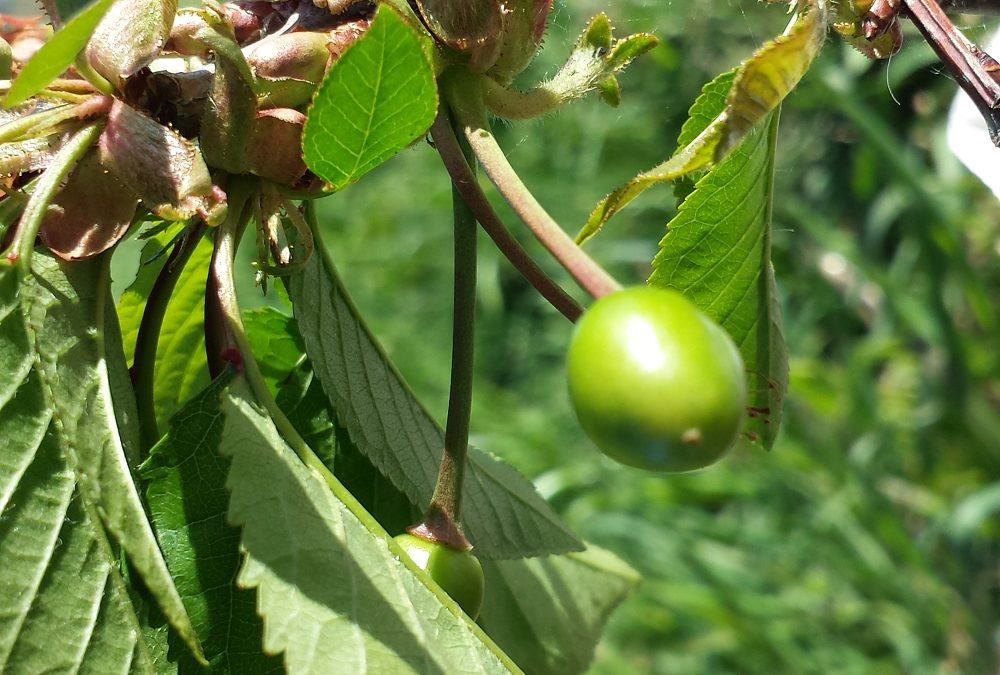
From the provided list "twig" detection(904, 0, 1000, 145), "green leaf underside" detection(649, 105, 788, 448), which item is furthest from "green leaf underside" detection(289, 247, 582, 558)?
"twig" detection(904, 0, 1000, 145)

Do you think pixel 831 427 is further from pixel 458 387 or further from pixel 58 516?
pixel 58 516

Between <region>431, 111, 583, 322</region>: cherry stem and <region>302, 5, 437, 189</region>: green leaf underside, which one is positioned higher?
<region>302, 5, 437, 189</region>: green leaf underside

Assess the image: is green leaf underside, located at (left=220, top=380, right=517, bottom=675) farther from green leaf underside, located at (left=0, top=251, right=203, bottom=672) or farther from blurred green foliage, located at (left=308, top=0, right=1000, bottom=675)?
blurred green foliage, located at (left=308, top=0, right=1000, bottom=675)

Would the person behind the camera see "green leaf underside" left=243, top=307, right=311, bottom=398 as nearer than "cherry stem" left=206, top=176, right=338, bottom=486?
No

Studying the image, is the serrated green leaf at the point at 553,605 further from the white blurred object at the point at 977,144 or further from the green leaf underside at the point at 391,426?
the white blurred object at the point at 977,144

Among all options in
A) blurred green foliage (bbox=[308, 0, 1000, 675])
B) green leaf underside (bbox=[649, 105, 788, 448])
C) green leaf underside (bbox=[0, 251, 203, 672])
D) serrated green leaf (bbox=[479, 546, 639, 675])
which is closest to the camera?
green leaf underside (bbox=[0, 251, 203, 672])

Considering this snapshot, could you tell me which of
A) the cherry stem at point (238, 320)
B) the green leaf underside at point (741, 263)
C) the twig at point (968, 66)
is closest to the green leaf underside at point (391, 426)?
the cherry stem at point (238, 320)
